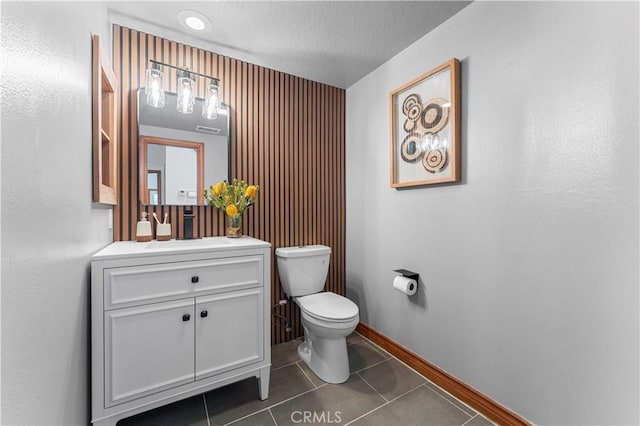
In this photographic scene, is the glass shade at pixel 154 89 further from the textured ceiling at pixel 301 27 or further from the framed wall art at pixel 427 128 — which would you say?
the framed wall art at pixel 427 128

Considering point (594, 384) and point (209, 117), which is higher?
point (209, 117)

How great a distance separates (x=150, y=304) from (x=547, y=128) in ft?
6.69

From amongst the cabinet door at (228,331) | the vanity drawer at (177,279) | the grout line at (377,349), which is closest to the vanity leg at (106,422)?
the cabinet door at (228,331)

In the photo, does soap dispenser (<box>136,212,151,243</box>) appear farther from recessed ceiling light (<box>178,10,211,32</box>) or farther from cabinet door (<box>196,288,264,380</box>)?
recessed ceiling light (<box>178,10,211,32</box>)

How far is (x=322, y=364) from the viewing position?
6.07 feet

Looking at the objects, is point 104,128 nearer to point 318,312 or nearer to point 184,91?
point 184,91

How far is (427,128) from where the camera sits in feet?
5.97

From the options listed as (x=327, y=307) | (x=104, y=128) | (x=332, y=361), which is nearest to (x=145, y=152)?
(x=104, y=128)

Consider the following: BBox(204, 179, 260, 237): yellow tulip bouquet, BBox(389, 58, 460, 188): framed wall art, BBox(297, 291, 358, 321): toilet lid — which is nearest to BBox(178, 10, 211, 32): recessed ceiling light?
BBox(204, 179, 260, 237): yellow tulip bouquet

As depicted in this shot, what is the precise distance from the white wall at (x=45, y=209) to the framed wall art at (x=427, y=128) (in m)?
1.77

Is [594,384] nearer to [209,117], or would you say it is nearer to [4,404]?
[4,404]

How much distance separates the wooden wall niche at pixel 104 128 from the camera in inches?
50.5

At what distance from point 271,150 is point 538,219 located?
1.81 meters

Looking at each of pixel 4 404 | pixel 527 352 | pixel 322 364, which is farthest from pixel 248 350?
pixel 527 352
